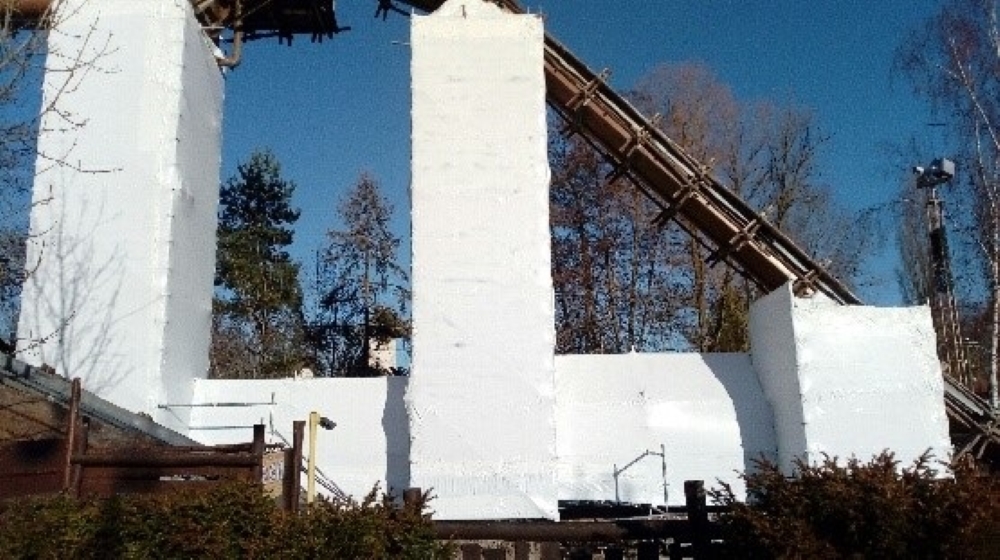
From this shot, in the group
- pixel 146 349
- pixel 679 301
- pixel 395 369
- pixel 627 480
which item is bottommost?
pixel 627 480

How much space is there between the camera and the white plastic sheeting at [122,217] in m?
14.1

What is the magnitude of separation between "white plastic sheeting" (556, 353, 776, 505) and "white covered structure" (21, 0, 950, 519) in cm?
3

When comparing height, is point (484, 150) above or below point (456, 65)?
below

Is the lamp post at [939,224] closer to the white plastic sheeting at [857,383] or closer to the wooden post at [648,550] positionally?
the white plastic sheeting at [857,383]

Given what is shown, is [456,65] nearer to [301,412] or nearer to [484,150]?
[484,150]

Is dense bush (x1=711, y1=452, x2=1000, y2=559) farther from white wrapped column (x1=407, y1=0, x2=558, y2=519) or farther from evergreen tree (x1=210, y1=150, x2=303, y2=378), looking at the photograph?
evergreen tree (x1=210, y1=150, x2=303, y2=378)

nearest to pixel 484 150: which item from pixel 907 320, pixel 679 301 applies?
pixel 907 320

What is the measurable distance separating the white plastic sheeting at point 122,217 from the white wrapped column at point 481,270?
4102 millimetres

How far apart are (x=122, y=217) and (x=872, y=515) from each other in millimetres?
12815

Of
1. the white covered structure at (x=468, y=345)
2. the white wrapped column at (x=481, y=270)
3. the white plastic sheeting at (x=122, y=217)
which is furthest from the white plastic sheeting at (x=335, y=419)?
the white wrapped column at (x=481, y=270)

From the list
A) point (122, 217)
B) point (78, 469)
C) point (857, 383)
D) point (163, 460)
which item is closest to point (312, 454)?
point (163, 460)

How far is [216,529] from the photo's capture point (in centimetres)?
583

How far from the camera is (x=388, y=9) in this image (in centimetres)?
1873

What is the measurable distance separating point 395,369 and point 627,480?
14635mm
